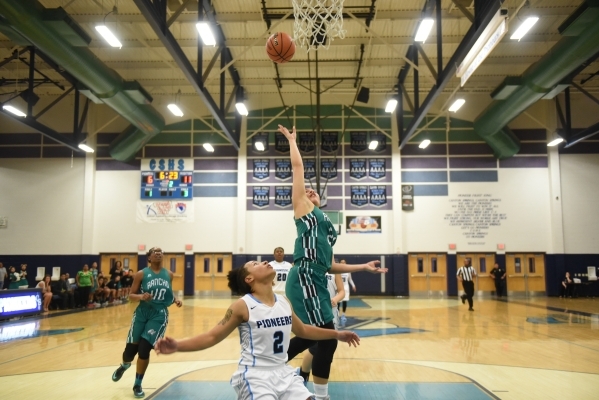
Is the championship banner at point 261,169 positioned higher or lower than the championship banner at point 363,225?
higher

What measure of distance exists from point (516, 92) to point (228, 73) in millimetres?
11363

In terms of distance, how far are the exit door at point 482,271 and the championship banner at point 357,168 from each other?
5997mm

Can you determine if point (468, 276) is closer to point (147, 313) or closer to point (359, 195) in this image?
point (359, 195)

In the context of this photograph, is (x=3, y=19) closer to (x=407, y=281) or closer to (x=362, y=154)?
(x=362, y=154)

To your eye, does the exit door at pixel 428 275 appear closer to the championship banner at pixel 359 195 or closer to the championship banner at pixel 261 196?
the championship banner at pixel 359 195

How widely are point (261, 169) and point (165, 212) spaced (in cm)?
505

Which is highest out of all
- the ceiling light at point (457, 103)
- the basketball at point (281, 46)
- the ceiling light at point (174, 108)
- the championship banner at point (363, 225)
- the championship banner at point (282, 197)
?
the ceiling light at point (174, 108)

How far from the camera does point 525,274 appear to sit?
2383 centimetres

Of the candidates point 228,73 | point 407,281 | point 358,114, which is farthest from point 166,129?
point 407,281

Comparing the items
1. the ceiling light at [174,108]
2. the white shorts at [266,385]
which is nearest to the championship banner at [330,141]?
the ceiling light at [174,108]

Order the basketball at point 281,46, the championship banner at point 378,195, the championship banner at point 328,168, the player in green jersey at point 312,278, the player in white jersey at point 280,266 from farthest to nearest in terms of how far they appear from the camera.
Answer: the championship banner at point 328,168
the championship banner at point 378,195
the basketball at point 281,46
the player in white jersey at point 280,266
the player in green jersey at point 312,278

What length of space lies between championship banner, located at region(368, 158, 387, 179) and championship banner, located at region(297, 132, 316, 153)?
9.48ft

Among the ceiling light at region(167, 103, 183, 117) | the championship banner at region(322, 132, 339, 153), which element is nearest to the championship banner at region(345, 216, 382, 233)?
the championship banner at region(322, 132, 339, 153)

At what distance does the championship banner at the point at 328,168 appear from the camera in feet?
80.8
